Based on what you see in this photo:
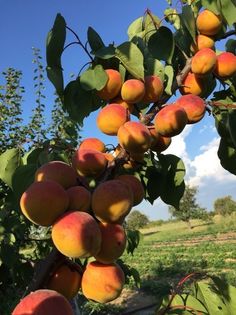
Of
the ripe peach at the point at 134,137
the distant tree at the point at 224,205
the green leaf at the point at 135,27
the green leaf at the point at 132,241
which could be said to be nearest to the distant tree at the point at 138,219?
the distant tree at the point at 224,205

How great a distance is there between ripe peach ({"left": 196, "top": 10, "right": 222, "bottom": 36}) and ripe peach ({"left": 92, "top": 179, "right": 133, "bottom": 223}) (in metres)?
0.84

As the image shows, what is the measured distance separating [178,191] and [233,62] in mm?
517

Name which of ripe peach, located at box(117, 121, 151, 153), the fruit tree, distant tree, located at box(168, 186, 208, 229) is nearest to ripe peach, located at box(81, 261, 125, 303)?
the fruit tree

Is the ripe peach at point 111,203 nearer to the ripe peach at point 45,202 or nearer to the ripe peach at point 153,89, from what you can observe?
the ripe peach at point 45,202

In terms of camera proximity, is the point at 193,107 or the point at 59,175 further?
the point at 193,107

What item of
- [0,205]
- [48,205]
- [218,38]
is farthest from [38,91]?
[48,205]

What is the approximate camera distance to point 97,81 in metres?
1.33

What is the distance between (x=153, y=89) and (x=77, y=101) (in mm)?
283

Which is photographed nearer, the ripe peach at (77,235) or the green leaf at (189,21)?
the ripe peach at (77,235)

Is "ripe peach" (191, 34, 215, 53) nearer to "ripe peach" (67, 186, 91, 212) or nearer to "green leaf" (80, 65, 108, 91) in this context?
"green leaf" (80, 65, 108, 91)

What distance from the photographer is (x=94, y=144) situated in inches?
50.9

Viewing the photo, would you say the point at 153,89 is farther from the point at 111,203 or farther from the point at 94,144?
the point at 111,203

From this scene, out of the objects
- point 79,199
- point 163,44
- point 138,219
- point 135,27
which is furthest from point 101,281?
point 138,219

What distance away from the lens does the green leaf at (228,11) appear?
1467 millimetres
